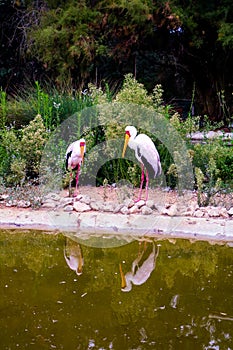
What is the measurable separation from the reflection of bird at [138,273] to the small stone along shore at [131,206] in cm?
80

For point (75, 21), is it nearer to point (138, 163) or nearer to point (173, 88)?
point (173, 88)

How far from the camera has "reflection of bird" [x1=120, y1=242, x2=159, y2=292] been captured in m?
4.53

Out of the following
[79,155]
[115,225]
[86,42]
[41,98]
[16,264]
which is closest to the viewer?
[16,264]

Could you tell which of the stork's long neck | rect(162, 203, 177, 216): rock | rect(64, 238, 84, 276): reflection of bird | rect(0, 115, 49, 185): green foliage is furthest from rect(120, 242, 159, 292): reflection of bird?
rect(0, 115, 49, 185): green foliage

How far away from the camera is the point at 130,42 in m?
8.90

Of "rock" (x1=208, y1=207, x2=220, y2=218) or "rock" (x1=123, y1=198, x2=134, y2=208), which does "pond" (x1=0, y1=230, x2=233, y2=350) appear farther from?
"rock" (x1=123, y1=198, x2=134, y2=208)

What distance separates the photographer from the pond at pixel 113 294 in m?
3.68

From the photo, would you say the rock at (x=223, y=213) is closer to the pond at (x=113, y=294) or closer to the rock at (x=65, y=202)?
the pond at (x=113, y=294)

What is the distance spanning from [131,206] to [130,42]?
3.68m

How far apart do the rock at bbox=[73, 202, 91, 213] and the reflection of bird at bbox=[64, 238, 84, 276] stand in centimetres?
53

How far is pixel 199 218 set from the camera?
564 centimetres

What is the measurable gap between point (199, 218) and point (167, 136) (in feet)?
3.82

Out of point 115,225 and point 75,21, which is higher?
point 75,21

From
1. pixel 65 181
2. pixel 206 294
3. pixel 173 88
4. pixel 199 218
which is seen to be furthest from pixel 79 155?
pixel 173 88
